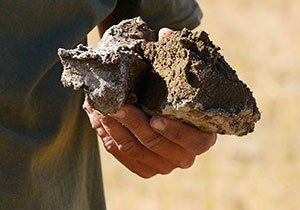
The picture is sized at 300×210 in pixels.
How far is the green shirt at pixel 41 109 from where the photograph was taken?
134cm

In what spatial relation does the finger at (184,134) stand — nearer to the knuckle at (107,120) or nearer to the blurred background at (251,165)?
the knuckle at (107,120)

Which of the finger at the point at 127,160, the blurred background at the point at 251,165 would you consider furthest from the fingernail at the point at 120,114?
the blurred background at the point at 251,165

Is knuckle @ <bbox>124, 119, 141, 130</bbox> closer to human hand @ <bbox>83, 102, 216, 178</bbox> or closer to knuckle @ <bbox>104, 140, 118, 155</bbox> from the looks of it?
human hand @ <bbox>83, 102, 216, 178</bbox>

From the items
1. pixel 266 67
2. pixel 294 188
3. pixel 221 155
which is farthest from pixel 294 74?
pixel 294 188

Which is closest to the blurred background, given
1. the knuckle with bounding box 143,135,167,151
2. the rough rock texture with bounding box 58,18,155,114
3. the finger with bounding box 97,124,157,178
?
the finger with bounding box 97,124,157,178

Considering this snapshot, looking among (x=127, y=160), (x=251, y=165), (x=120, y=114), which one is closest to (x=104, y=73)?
(x=120, y=114)

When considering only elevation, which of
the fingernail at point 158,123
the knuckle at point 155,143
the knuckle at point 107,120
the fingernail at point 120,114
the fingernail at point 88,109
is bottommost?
the knuckle at point 155,143

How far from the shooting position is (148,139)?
1345 mm

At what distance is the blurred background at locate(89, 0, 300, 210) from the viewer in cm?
378

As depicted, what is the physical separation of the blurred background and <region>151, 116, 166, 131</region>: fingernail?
174 cm

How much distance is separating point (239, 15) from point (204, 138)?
708 cm

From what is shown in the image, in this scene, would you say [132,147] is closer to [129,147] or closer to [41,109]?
[129,147]

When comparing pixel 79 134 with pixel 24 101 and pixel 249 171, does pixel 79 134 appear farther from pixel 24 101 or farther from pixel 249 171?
pixel 249 171

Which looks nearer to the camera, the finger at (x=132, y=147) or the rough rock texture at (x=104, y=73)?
the rough rock texture at (x=104, y=73)
